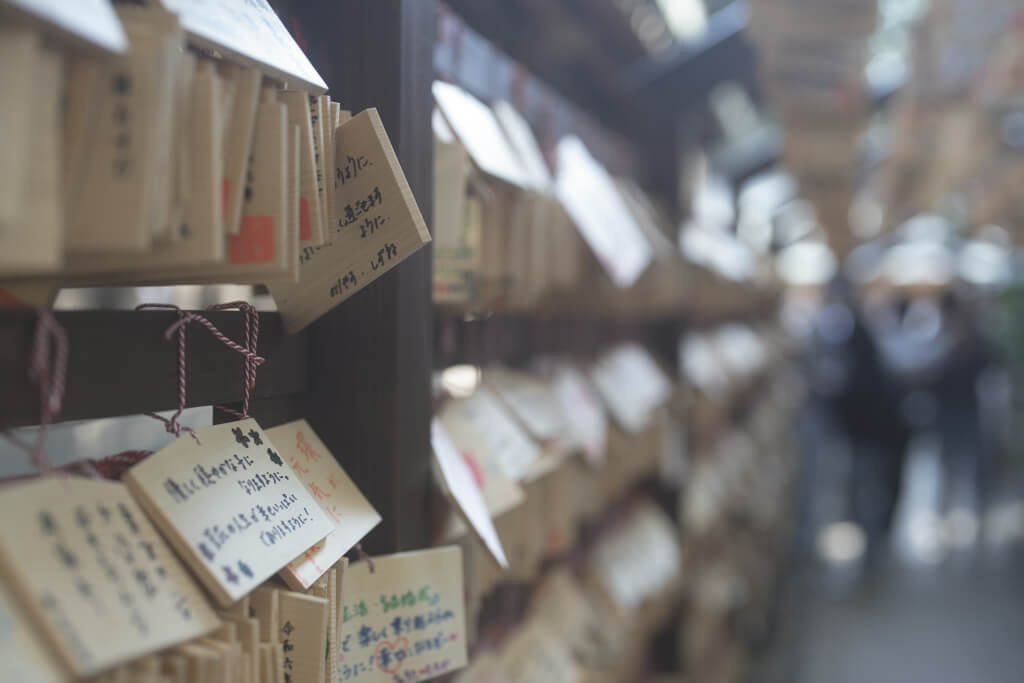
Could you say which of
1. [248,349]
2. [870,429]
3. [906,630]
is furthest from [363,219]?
[870,429]

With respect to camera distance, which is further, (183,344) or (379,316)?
(379,316)

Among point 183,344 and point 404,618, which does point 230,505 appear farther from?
point 404,618

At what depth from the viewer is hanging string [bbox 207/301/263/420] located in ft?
1.93

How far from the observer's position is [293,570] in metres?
0.55

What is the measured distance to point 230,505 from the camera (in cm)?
51

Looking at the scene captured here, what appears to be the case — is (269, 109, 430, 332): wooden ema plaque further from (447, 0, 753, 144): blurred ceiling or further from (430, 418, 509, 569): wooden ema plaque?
(447, 0, 753, 144): blurred ceiling

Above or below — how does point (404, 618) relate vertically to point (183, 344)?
below

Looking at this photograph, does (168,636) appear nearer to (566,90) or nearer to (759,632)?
(566,90)

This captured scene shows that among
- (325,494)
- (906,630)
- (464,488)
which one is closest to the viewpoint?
(325,494)

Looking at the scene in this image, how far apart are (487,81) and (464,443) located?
47 centimetres

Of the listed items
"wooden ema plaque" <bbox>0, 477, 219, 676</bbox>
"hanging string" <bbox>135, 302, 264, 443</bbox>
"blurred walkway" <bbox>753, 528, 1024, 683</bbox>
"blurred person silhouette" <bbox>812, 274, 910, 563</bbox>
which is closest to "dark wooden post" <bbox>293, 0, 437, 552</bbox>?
"hanging string" <bbox>135, 302, 264, 443</bbox>

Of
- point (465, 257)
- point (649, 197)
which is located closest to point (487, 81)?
point (465, 257)

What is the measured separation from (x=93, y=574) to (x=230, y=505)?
0.38ft

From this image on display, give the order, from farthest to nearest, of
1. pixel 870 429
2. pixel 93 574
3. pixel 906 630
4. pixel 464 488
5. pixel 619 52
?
pixel 870 429
pixel 906 630
pixel 619 52
pixel 464 488
pixel 93 574
